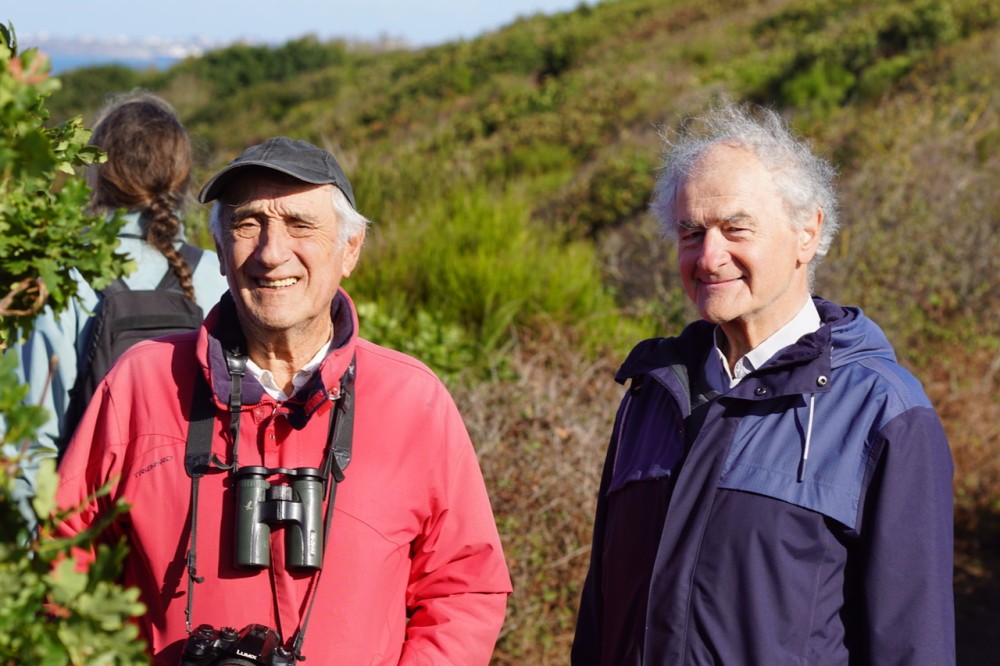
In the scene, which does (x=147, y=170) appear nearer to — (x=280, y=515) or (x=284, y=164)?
(x=284, y=164)

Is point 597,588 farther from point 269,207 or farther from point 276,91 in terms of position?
point 276,91

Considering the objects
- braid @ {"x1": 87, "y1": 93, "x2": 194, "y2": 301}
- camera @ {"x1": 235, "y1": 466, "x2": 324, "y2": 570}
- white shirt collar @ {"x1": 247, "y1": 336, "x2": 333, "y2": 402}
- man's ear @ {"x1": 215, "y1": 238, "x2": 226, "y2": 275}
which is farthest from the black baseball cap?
braid @ {"x1": 87, "y1": 93, "x2": 194, "y2": 301}

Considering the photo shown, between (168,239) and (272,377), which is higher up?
(168,239)

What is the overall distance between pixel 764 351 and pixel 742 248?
240 mm

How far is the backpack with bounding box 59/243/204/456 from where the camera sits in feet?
9.29

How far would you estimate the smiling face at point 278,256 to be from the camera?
2.32 meters

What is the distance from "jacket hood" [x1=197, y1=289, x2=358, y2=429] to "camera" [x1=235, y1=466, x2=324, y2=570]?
0.15 m

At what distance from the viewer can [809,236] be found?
2510 millimetres

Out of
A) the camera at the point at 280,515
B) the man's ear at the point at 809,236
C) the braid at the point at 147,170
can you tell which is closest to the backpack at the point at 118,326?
the braid at the point at 147,170

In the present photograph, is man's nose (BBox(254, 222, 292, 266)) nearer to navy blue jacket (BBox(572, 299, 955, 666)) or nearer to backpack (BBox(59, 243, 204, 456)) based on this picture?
backpack (BBox(59, 243, 204, 456))

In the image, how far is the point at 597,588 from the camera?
8.77 feet

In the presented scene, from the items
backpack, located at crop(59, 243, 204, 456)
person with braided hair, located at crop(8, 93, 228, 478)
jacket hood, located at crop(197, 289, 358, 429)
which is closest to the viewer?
jacket hood, located at crop(197, 289, 358, 429)

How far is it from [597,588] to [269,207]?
1.21 meters

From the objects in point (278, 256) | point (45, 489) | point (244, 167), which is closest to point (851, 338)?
point (278, 256)
